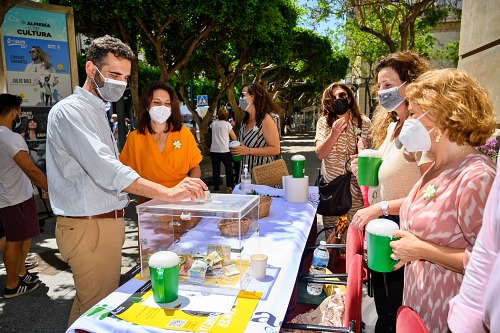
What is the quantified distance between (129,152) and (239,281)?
5.43 feet

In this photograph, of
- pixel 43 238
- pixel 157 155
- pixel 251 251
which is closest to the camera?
pixel 251 251

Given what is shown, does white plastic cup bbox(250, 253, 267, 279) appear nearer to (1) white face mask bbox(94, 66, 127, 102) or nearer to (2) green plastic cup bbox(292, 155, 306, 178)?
(1) white face mask bbox(94, 66, 127, 102)

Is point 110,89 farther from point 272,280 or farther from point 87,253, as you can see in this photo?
point 272,280

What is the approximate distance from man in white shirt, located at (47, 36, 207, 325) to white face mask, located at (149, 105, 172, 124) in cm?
61

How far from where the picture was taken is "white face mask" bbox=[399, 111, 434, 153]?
1.66m

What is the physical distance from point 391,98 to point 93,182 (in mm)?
1946

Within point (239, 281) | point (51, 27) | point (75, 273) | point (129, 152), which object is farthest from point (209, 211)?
point (51, 27)

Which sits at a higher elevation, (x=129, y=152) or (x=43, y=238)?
(x=129, y=152)

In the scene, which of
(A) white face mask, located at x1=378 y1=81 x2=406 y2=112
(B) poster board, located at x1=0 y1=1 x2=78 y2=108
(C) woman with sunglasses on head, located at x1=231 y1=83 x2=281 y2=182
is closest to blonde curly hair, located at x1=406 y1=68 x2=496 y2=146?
(A) white face mask, located at x1=378 y1=81 x2=406 y2=112

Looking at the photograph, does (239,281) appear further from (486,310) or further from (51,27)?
(51,27)

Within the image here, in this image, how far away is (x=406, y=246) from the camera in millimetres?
1491

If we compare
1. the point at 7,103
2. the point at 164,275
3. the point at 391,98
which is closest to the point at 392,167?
the point at 391,98

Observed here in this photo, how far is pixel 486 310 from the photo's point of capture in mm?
855

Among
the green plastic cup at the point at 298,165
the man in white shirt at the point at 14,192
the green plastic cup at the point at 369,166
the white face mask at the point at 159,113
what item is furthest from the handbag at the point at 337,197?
the man in white shirt at the point at 14,192
